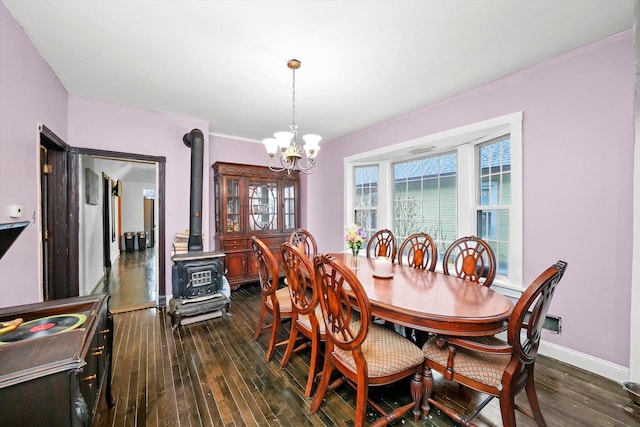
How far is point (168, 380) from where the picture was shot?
2033 millimetres

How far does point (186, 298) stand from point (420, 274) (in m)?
2.63

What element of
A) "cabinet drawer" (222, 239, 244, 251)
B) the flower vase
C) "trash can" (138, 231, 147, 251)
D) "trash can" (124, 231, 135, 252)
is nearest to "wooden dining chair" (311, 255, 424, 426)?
the flower vase

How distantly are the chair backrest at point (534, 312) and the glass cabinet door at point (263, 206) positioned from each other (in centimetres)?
384

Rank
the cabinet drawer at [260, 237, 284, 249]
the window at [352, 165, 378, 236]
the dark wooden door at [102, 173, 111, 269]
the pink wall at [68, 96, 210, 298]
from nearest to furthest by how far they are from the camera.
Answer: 1. the pink wall at [68, 96, 210, 298]
2. the window at [352, 165, 378, 236]
3. the cabinet drawer at [260, 237, 284, 249]
4. the dark wooden door at [102, 173, 111, 269]

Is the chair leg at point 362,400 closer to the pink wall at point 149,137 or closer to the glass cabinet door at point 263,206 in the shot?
the pink wall at point 149,137

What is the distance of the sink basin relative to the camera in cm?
177

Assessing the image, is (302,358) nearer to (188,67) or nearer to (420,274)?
(420,274)

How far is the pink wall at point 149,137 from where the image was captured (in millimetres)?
3139

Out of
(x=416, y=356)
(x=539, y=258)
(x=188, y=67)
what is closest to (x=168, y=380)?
(x=416, y=356)

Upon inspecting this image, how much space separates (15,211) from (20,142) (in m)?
0.53

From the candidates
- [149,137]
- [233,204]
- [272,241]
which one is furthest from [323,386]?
[149,137]

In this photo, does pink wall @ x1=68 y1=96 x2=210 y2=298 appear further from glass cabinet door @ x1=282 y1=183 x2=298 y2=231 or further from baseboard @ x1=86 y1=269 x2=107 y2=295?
glass cabinet door @ x1=282 y1=183 x2=298 y2=231

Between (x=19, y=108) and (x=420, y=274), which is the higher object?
(x=19, y=108)

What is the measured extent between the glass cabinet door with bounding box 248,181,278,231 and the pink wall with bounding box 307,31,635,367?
342 cm
